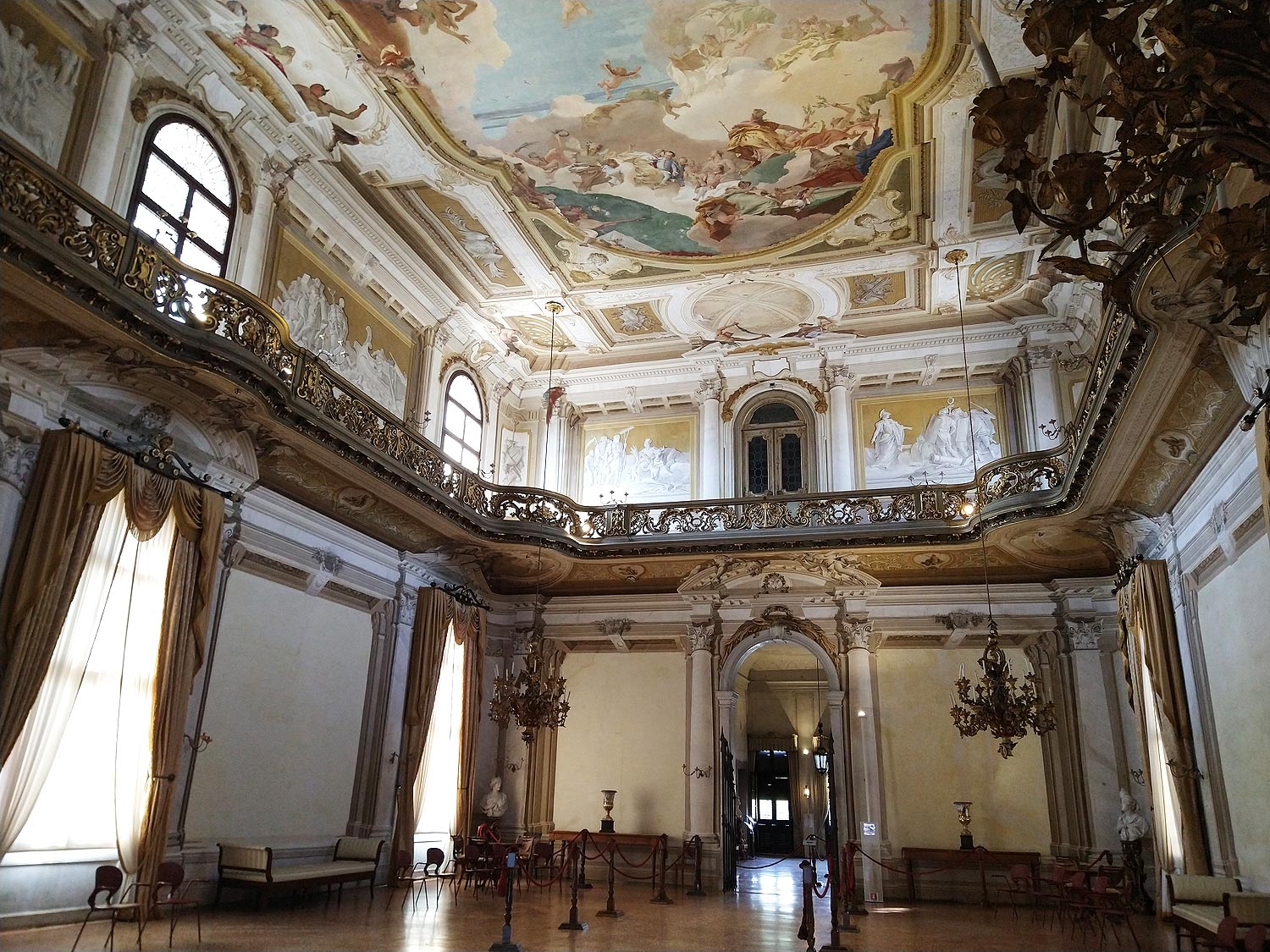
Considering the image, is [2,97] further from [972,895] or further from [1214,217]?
[972,895]

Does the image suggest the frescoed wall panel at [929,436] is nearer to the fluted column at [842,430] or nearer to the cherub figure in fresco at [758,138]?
the fluted column at [842,430]

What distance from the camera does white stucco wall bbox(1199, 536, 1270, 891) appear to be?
8.64m

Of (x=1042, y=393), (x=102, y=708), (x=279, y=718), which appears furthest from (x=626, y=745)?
(x=1042, y=393)

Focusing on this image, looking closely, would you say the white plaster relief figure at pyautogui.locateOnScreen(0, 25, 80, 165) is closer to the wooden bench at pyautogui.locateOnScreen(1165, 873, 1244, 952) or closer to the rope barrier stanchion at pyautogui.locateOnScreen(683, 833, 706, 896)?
the rope barrier stanchion at pyautogui.locateOnScreen(683, 833, 706, 896)

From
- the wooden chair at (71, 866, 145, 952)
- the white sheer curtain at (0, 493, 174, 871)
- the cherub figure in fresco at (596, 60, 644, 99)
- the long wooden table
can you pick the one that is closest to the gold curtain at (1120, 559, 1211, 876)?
the long wooden table

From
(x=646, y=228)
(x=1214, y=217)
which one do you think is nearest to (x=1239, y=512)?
(x=1214, y=217)

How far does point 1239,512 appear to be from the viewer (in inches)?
350

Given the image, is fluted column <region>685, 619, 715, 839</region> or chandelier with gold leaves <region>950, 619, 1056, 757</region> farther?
fluted column <region>685, 619, 715, 839</region>

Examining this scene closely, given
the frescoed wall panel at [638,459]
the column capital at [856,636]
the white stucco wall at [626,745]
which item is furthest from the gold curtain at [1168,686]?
the frescoed wall panel at [638,459]

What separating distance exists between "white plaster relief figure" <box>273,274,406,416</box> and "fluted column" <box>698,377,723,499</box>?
18.2 ft

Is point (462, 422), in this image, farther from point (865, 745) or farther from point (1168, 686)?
point (1168, 686)

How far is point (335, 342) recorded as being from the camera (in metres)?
12.3

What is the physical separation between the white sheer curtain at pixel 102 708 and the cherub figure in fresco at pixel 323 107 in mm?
5108

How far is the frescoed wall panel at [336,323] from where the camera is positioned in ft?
37.7
